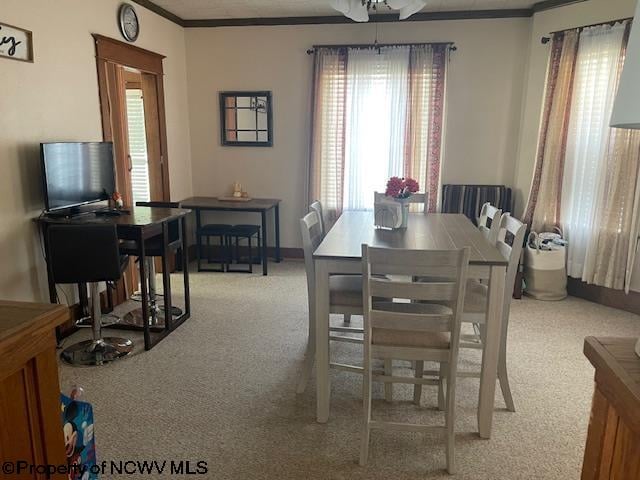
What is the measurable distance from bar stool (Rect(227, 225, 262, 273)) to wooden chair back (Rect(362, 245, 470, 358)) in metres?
2.98

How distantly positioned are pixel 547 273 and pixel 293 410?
9.15ft

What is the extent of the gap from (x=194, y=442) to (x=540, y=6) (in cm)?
460

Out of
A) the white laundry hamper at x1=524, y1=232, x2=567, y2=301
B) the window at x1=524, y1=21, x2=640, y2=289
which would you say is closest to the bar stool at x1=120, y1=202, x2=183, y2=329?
the white laundry hamper at x1=524, y1=232, x2=567, y2=301

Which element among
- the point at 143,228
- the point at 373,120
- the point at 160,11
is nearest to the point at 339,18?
the point at 373,120

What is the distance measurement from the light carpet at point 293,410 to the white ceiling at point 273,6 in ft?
9.76

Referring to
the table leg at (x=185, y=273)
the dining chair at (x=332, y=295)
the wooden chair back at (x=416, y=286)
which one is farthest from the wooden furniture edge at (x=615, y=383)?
the table leg at (x=185, y=273)

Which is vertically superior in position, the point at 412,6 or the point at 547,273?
the point at 412,6

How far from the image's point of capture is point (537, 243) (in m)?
4.15

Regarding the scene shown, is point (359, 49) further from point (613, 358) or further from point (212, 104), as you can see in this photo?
point (613, 358)

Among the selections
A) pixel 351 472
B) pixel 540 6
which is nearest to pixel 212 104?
pixel 540 6

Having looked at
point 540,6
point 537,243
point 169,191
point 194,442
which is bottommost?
point 194,442

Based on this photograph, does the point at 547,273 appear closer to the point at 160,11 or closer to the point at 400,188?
the point at 400,188

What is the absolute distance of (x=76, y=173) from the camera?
320cm

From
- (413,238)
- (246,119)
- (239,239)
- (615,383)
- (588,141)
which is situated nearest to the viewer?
(615,383)
